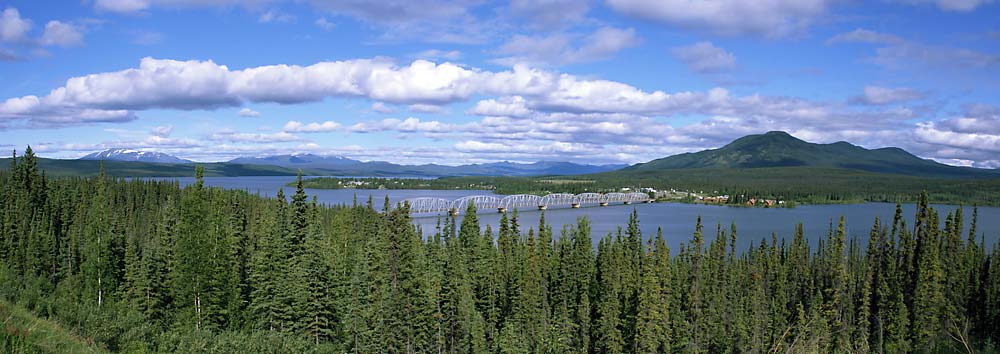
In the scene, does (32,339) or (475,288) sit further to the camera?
(475,288)

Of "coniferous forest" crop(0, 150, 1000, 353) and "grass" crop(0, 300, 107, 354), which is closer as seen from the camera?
"grass" crop(0, 300, 107, 354)

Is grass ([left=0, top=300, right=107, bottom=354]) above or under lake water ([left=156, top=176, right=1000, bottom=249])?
above

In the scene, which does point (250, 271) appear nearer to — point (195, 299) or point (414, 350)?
point (195, 299)

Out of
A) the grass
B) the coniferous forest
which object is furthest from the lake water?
the grass

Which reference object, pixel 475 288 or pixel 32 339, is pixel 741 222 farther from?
pixel 32 339

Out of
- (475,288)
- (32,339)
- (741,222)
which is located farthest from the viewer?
(741,222)

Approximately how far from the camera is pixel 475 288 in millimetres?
60562

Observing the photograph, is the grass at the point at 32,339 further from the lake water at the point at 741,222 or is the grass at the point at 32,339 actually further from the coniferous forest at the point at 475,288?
the lake water at the point at 741,222

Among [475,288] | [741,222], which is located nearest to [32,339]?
[475,288]

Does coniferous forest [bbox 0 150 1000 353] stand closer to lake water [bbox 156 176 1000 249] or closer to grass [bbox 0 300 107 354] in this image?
grass [bbox 0 300 107 354]

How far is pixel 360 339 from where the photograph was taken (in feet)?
152

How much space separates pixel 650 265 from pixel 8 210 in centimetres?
7326

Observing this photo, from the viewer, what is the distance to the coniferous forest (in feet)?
148

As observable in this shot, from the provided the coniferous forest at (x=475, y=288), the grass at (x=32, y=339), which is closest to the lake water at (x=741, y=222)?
the coniferous forest at (x=475, y=288)
